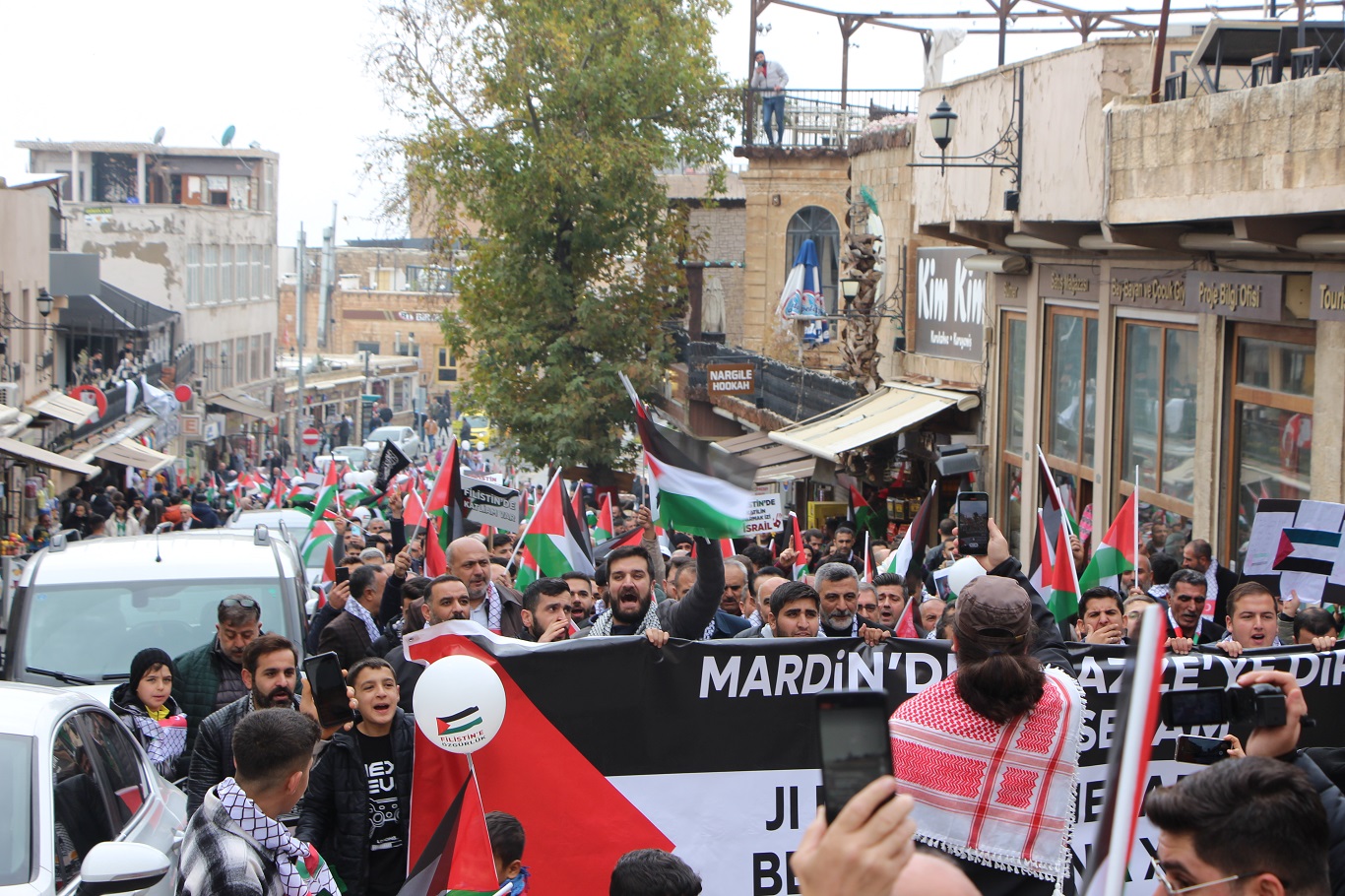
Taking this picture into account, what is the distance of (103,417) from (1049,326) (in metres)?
24.9

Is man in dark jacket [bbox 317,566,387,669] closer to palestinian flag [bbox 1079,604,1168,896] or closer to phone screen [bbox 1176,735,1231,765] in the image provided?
phone screen [bbox 1176,735,1231,765]

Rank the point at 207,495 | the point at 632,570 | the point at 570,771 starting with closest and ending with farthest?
the point at 570,771
the point at 632,570
the point at 207,495

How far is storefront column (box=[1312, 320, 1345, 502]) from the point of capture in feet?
36.3

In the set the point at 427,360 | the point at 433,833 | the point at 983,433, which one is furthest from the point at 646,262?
the point at 427,360

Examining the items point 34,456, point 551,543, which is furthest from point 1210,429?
point 34,456

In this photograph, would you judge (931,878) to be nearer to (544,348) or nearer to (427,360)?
(544,348)

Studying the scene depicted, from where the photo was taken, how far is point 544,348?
28.3 metres

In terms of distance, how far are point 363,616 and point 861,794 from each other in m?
6.80

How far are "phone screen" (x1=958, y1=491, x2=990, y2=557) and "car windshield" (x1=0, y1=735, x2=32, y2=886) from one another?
425 centimetres

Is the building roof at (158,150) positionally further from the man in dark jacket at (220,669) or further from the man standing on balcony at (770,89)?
the man in dark jacket at (220,669)

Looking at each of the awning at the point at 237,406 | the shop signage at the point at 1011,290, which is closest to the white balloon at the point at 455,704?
the shop signage at the point at 1011,290

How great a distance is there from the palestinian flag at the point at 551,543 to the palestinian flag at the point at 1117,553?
11.8 ft

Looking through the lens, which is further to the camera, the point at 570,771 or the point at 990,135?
the point at 990,135

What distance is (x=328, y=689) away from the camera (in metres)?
5.39
